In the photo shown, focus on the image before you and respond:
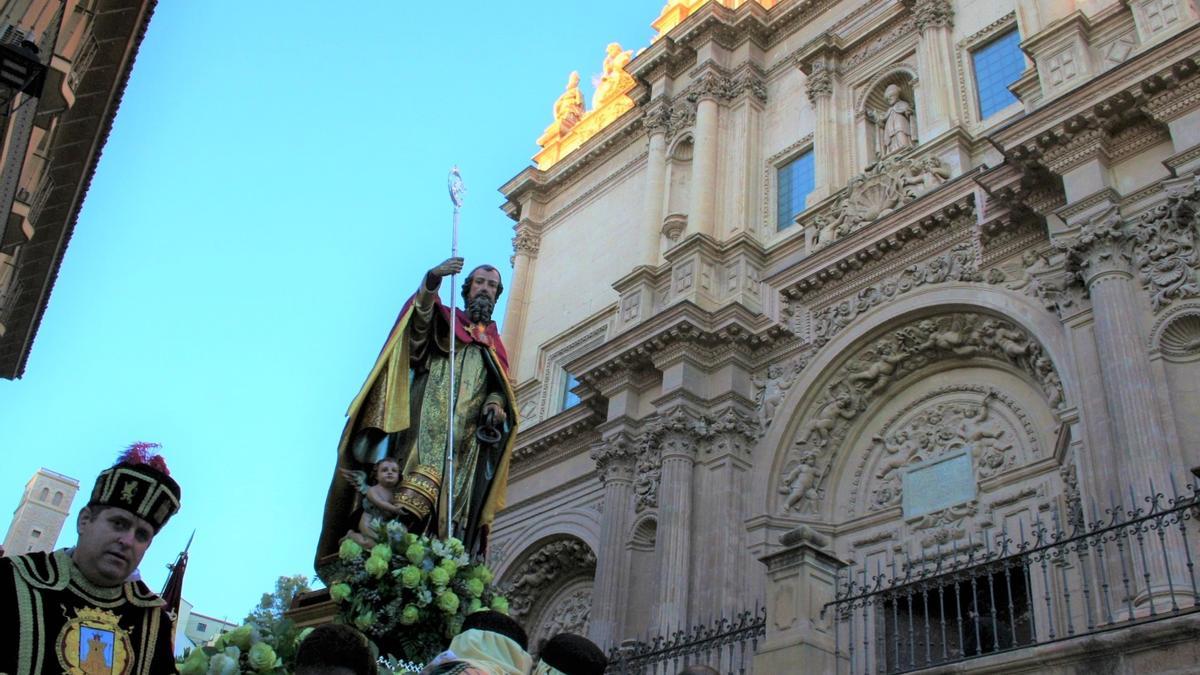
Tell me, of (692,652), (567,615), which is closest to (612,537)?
(567,615)

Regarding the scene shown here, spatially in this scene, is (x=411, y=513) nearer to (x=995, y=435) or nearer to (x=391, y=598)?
(x=391, y=598)

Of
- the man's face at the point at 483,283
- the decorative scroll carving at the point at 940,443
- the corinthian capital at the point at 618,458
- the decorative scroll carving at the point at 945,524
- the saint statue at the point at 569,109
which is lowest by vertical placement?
the man's face at the point at 483,283

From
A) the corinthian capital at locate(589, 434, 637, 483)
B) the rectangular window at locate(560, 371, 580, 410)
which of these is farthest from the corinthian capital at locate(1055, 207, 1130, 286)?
the rectangular window at locate(560, 371, 580, 410)

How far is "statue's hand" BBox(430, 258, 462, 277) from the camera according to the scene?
7031 millimetres

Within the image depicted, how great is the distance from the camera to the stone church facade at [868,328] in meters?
10.8

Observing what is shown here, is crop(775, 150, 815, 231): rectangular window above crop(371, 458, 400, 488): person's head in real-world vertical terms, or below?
above

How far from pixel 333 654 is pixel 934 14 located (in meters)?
A: 16.4

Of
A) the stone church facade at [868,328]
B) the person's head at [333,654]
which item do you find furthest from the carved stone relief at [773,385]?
the person's head at [333,654]

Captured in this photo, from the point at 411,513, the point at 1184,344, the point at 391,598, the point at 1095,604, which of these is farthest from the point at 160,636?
the point at 1184,344

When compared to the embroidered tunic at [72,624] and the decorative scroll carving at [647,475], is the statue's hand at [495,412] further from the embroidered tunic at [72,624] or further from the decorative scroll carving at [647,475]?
the decorative scroll carving at [647,475]

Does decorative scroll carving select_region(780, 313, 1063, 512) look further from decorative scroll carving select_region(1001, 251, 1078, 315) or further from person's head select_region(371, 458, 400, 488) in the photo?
person's head select_region(371, 458, 400, 488)

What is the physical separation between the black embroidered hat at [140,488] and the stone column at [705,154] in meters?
14.3

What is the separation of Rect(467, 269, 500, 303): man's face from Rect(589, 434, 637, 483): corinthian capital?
8925 millimetres

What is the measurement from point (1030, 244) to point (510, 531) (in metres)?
10.4
